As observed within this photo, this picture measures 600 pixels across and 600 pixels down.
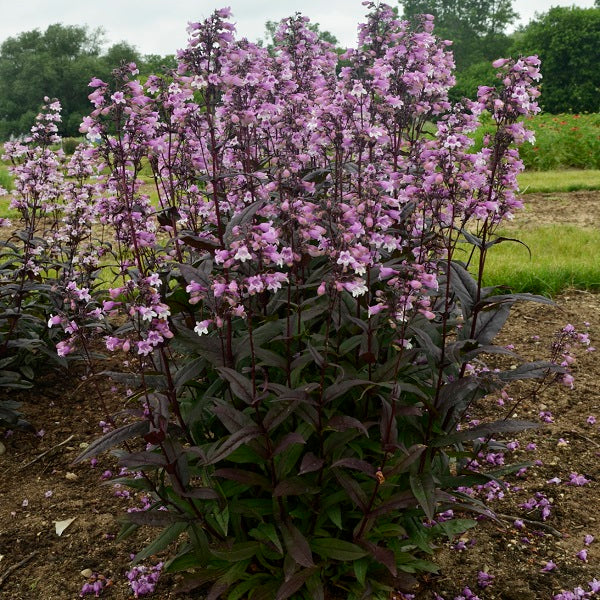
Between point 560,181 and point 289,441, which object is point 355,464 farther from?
point 560,181

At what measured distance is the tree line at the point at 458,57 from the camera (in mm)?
34531

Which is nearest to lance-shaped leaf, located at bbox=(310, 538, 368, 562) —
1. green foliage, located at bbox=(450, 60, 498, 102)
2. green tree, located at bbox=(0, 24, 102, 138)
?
green foliage, located at bbox=(450, 60, 498, 102)

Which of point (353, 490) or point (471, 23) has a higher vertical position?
point (471, 23)

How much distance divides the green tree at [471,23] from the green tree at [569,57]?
503 inches

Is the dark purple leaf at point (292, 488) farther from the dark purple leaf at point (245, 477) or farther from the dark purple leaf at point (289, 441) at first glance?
the dark purple leaf at point (289, 441)

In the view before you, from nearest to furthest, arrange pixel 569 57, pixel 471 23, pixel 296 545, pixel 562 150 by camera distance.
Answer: pixel 296 545 < pixel 562 150 < pixel 569 57 < pixel 471 23

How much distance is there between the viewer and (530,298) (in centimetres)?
276

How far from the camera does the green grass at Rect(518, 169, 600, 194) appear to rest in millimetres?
11930

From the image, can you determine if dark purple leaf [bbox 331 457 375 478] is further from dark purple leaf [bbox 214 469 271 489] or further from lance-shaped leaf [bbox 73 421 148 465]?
lance-shaped leaf [bbox 73 421 148 465]

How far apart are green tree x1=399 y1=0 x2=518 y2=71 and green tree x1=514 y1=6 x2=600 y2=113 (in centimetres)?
1277

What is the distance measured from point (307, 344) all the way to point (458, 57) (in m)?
57.3

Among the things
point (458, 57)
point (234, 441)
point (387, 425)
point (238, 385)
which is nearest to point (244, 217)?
point (238, 385)

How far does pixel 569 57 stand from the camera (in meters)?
35.6

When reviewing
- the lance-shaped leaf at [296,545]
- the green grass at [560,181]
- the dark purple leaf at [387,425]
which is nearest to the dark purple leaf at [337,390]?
the dark purple leaf at [387,425]
